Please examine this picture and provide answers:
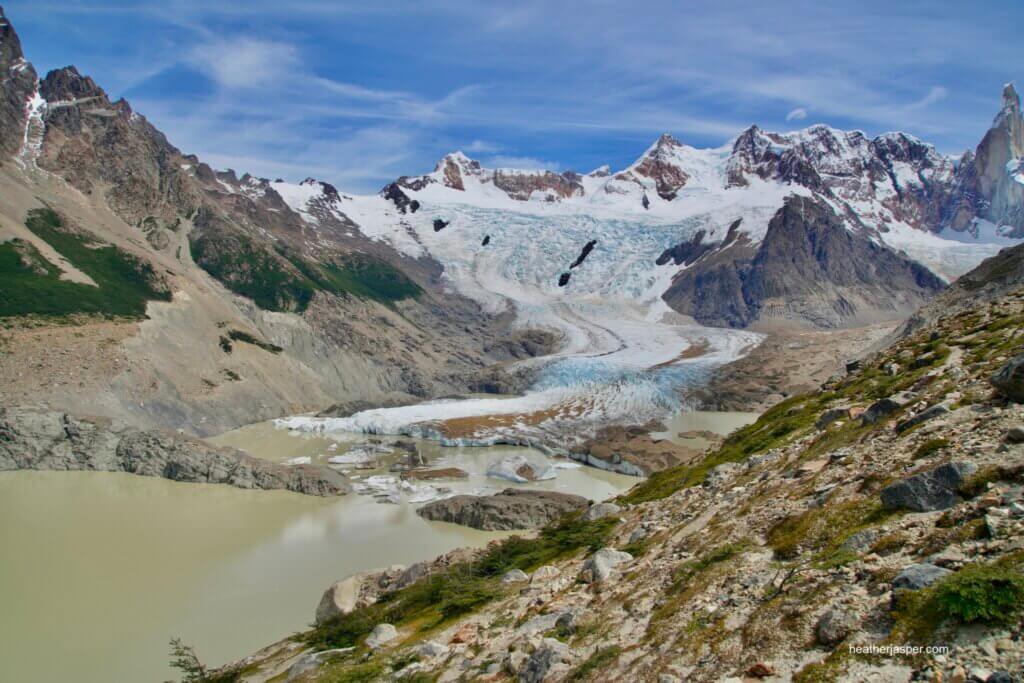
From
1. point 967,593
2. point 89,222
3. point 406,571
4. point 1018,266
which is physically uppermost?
point 89,222

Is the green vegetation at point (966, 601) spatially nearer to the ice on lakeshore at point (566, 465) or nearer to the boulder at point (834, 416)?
the boulder at point (834, 416)

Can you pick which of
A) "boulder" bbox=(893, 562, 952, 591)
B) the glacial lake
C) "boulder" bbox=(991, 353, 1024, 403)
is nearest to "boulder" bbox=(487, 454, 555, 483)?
the glacial lake

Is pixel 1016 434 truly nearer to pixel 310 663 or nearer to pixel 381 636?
pixel 381 636

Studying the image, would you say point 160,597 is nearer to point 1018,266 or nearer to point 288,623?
point 288,623

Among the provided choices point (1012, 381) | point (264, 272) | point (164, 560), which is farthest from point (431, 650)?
point (264, 272)

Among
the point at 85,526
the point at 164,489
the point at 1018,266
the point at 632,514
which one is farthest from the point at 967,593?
the point at 164,489

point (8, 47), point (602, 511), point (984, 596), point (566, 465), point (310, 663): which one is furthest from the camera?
point (8, 47)
